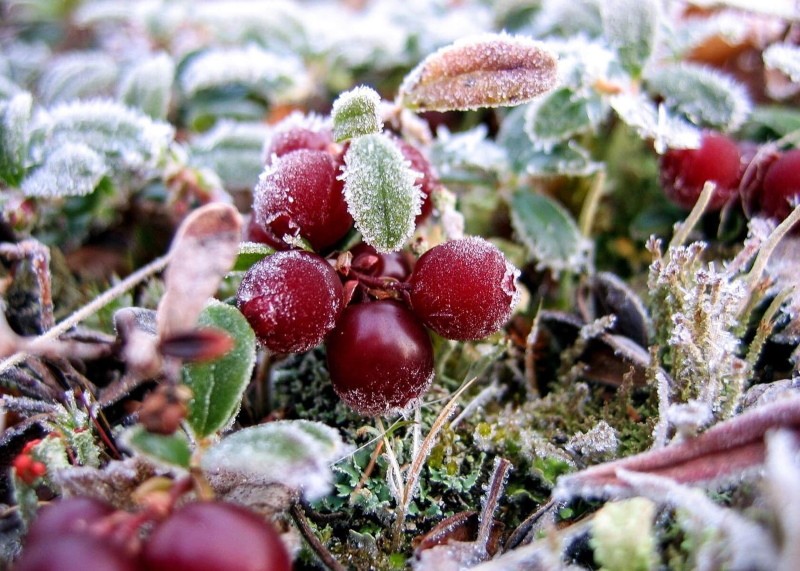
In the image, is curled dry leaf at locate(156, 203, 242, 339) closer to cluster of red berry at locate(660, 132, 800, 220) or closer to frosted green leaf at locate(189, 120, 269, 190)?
frosted green leaf at locate(189, 120, 269, 190)

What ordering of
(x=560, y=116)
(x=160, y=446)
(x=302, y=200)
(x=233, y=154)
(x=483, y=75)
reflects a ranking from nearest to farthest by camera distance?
1. (x=160, y=446)
2. (x=302, y=200)
3. (x=483, y=75)
4. (x=560, y=116)
5. (x=233, y=154)

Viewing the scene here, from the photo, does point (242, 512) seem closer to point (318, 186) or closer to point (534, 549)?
point (534, 549)

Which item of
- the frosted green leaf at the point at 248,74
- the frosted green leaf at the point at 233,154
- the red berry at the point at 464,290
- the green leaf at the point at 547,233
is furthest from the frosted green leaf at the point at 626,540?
the frosted green leaf at the point at 248,74

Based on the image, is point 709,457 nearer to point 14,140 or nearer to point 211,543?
point 211,543

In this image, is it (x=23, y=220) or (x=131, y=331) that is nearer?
(x=131, y=331)

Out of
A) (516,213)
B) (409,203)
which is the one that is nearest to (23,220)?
(409,203)

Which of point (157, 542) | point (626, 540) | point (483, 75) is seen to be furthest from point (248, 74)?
point (626, 540)

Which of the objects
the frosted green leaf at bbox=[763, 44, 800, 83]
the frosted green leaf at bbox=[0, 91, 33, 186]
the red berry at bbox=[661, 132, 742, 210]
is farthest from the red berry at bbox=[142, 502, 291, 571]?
the frosted green leaf at bbox=[763, 44, 800, 83]
